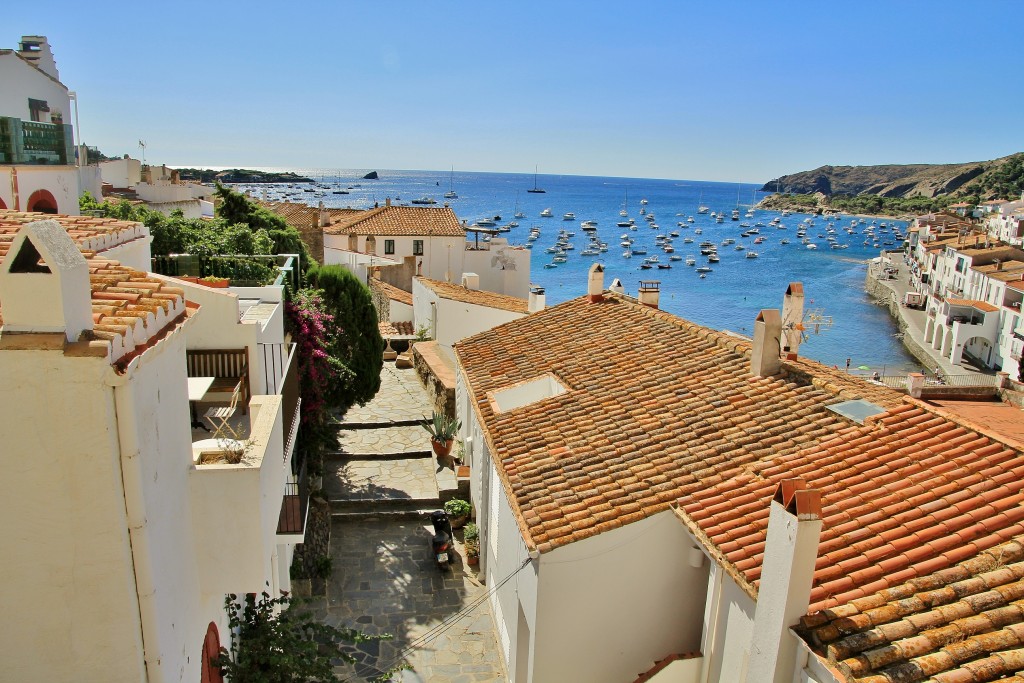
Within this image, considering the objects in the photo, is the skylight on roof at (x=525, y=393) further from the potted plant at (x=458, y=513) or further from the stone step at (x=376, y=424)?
the stone step at (x=376, y=424)

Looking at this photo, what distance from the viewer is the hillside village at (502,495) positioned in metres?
4.59

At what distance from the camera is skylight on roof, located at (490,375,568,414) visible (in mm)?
13416

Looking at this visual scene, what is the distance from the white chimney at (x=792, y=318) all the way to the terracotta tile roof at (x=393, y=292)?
79.3ft

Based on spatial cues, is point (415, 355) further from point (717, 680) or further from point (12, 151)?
point (717, 680)

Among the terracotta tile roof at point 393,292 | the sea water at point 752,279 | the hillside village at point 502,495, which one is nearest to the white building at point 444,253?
the terracotta tile roof at point 393,292

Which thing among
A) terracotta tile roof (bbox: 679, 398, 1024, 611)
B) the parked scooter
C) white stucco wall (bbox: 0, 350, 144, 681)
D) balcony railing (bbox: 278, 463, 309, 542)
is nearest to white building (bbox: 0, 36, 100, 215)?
balcony railing (bbox: 278, 463, 309, 542)

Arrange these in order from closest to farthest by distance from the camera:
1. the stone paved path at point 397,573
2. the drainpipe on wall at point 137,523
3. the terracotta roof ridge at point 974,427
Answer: the drainpipe on wall at point 137,523
the terracotta roof ridge at point 974,427
the stone paved path at point 397,573

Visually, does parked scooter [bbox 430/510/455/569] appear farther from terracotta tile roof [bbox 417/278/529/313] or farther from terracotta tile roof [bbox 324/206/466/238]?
terracotta tile roof [bbox 324/206/466/238]

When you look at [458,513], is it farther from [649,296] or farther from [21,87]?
[21,87]

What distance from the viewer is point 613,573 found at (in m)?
8.91

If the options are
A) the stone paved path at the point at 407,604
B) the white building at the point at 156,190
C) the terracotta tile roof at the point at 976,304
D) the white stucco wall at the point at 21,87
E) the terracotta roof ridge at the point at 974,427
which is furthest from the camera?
the terracotta tile roof at the point at 976,304

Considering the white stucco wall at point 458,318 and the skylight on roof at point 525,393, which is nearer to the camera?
the skylight on roof at point 525,393

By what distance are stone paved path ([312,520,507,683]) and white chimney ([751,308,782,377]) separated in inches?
249

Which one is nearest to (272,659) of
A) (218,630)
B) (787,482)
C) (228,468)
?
(218,630)
